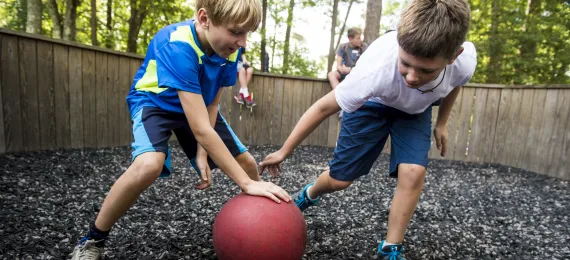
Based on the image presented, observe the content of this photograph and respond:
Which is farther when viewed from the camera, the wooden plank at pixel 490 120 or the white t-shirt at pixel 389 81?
the wooden plank at pixel 490 120

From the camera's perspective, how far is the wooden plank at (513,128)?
20.2 feet

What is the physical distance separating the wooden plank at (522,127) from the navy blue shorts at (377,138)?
4640 mm

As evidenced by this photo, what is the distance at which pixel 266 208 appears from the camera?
73.4 inches

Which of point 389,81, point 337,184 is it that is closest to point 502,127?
point 337,184

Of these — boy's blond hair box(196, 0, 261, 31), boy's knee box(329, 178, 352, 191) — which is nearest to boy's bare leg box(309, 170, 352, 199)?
boy's knee box(329, 178, 352, 191)

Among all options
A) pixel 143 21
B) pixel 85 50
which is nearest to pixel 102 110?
pixel 85 50

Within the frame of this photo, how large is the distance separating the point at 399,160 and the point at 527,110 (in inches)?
196

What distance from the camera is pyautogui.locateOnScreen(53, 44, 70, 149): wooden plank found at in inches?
183

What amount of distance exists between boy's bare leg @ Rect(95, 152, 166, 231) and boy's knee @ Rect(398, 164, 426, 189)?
1.43m

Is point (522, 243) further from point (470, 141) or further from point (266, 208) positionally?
point (470, 141)

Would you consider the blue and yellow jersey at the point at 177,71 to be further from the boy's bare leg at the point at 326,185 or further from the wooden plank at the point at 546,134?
the wooden plank at the point at 546,134

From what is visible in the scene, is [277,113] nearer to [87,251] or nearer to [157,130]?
[157,130]

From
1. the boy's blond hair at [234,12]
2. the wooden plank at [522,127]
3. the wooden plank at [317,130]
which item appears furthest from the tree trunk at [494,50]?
the boy's blond hair at [234,12]

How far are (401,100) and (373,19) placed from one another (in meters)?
6.48
